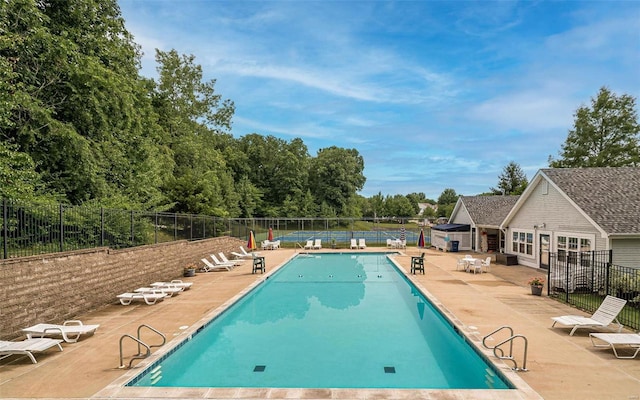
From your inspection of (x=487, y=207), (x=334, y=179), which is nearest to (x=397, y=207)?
(x=334, y=179)

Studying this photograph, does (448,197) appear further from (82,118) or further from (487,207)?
(82,118)

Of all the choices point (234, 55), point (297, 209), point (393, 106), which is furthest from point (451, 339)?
point (297, 209)

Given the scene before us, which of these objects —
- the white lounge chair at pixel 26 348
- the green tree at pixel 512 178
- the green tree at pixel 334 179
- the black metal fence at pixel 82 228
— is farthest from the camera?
the green tree at pixel 334 179

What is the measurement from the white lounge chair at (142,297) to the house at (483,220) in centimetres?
1956

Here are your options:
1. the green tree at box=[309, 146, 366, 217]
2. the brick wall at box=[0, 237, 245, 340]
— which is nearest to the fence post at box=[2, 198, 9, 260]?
the brick wall at box=[0, 237, 245, 340]

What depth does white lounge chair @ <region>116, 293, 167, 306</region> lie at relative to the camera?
1139 centimetres

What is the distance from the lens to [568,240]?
16.2m

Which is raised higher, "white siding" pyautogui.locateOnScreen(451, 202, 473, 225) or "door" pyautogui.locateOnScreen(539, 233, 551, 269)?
"white siding" pyautogui.locateOnScreen(451, 202, 473, 225)

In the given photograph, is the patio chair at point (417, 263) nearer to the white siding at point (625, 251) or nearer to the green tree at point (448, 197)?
the white siding at point (625, 251)

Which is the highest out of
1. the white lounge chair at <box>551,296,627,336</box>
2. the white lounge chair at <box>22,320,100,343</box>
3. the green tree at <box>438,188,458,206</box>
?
the green tree at <box>438,188,458,206</box>

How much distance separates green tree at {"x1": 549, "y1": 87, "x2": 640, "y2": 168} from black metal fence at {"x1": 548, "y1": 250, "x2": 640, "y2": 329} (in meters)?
34.1

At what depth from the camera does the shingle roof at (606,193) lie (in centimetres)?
1386

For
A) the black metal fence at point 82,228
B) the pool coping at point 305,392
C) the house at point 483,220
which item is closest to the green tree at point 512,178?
the house at point 483,220

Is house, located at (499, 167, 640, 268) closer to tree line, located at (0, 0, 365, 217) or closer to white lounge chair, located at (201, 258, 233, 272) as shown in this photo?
white lounge chair, located at (201, 258, 233, 272)
